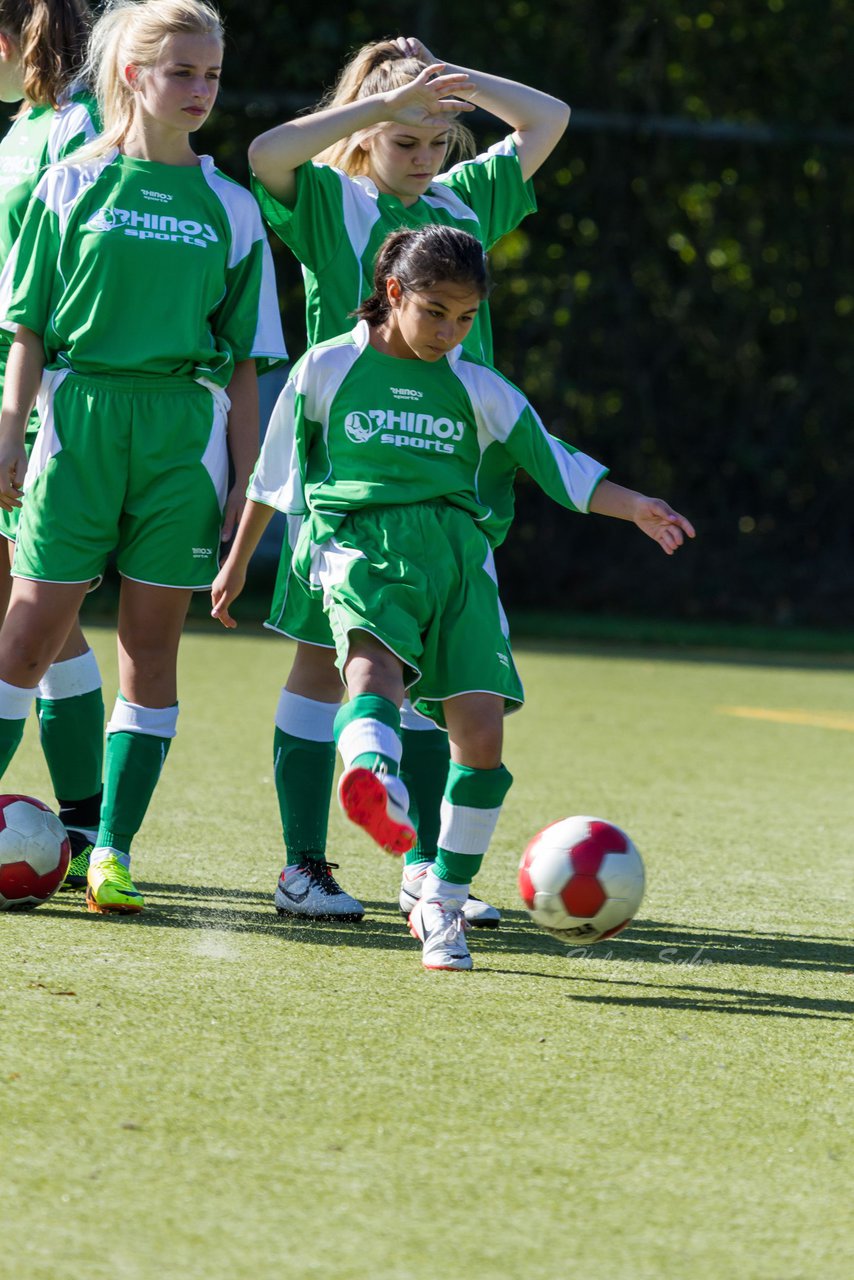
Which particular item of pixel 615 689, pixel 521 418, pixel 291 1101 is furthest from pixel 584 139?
pixel 291 1101

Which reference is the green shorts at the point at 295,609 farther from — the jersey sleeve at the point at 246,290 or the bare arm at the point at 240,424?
the jersey sleeve at the point at 246,290

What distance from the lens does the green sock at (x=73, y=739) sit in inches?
173

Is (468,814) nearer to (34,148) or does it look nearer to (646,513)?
(646,513)

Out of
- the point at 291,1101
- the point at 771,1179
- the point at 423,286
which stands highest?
the point at 423,286

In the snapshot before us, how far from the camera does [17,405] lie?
376 centimetres

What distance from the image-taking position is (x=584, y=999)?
11.0ft

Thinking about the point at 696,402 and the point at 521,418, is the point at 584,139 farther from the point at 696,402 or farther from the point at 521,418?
the point at 521,418

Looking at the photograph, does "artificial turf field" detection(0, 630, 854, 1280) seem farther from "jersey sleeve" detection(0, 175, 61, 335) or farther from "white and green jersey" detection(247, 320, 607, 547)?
"jersey sleeve" detection(0, 175, 61, 335)

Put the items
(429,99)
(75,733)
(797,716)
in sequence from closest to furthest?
(429,99), (75,733), (797,716)

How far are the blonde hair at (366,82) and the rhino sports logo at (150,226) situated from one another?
399mm

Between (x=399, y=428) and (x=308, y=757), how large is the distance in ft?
2.89

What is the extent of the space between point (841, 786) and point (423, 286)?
348cm

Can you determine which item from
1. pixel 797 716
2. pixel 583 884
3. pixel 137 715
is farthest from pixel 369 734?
pixel 797 716

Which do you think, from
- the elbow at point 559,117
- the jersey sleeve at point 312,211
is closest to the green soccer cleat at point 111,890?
the jersey sleeve at point 312,211
